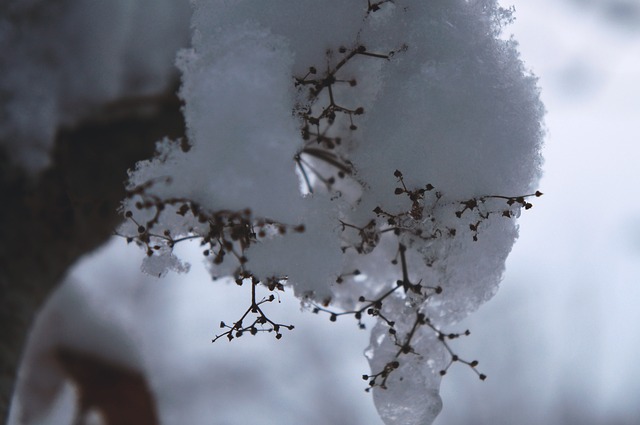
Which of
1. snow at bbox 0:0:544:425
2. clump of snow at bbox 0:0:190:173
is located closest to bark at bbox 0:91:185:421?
clump of snow at bbox 0:0:190:173

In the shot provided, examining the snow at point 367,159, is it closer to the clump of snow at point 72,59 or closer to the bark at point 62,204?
the bark at point 62,204

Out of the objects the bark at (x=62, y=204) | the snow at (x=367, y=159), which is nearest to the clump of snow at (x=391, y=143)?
the snow at (x=367, y=159)

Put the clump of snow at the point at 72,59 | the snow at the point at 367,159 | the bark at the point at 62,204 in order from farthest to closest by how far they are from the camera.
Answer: the clump of snow at the point at 72,59 < the bark at the point at 62,204 < the snow at the point at 367,159

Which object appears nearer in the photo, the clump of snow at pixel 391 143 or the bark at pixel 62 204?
the clump of snow at pixel 391 143

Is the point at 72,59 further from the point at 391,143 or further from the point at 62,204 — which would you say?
the point at 391,143

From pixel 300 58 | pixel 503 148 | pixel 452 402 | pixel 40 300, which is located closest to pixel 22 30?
pixel 40 300

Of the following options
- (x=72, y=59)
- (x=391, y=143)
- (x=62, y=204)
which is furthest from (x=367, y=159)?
(x=72, y=59)

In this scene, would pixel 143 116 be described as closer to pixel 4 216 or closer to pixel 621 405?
pixel 4 216
